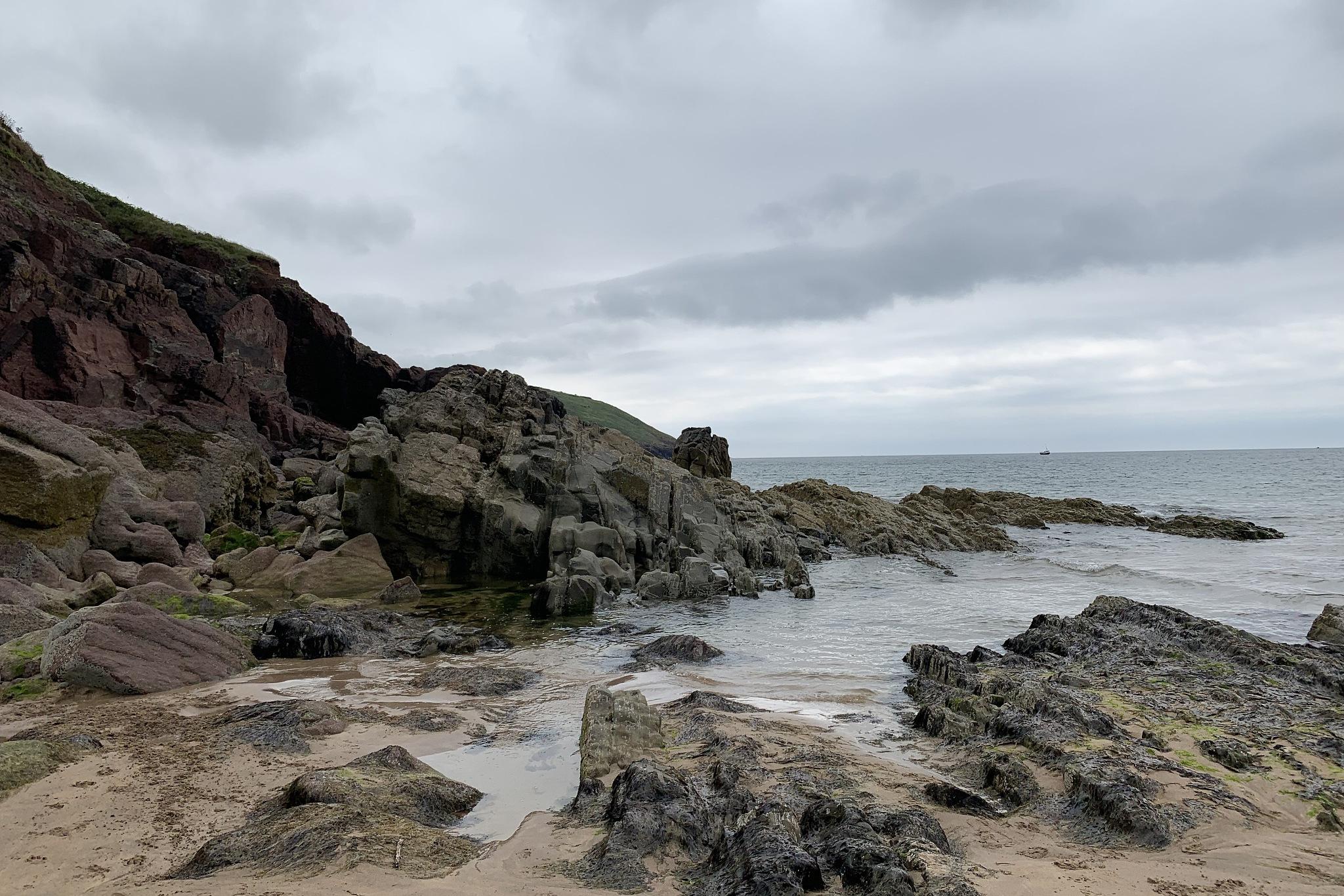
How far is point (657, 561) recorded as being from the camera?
22047 mm

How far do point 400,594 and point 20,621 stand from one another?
24.9 feet

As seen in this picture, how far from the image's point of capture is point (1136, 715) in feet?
27.6

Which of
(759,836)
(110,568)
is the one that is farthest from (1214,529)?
(110,568)

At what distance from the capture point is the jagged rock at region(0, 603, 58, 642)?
1004cm

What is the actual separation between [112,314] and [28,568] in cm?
3014

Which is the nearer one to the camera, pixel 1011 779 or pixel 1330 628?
pixel 1011 779

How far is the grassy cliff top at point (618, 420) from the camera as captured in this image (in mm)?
157488

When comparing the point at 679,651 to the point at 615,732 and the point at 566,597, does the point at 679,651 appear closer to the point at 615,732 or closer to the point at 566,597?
the point at 566,597

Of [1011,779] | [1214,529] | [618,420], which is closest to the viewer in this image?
[1011,779]

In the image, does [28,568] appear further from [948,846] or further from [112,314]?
[112,314]

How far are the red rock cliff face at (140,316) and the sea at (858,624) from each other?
29.9 metres

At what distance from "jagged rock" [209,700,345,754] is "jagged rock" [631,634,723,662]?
5.53m

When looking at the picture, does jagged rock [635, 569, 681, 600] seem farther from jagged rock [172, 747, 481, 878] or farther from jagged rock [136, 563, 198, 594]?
jagged rock [172, 747, 481, 878]

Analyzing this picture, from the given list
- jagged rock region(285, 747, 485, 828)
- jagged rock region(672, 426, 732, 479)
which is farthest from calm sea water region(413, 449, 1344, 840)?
jagged rock region(672, 426, 732, 479)
